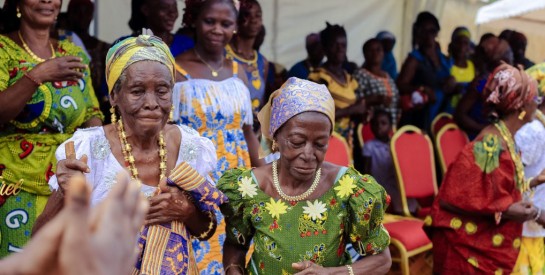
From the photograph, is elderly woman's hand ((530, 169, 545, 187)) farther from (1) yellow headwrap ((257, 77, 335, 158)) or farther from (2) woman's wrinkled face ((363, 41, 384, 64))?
(2) woman's wrinkled face ((363, 41, 384, 64))

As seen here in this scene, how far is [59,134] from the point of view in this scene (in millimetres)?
3877

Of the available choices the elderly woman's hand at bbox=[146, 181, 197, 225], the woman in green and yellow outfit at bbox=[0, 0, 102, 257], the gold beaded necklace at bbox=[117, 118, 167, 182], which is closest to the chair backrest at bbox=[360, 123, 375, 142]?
the woman in green and yellow outfit at bbox=[0, 0, 102, 257]

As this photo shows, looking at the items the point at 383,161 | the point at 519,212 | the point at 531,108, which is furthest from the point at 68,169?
the point at 383,161

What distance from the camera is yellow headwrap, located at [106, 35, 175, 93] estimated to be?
8.82 feet

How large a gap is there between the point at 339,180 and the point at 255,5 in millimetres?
3394

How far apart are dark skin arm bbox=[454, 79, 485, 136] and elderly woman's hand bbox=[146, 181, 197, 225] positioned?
503cm

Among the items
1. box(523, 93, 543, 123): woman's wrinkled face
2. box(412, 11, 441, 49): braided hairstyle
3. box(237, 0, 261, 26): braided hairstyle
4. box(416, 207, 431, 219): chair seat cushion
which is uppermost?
box(237, 0, 261, 26): braided hairstyle

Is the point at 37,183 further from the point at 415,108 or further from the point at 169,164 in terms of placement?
the point at 415,108

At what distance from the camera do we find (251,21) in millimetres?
6027

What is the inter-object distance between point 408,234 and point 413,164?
91 cm

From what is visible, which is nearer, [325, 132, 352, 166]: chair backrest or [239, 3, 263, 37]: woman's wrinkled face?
[325, 132, 352, 166]: chair backrest

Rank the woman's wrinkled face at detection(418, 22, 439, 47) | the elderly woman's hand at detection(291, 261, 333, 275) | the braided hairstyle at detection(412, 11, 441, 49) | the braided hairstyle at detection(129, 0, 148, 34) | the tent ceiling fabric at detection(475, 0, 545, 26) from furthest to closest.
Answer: the braided hairstyle at detection(412, 11, 441, 49), the woman's wrinkled face at detection(418, 22, 439, 47), the tent ceiling fabric at detection(475, 0, 545, 26), the braided hairstyle at detection(129, 0, 148, 34), the elderly woman's hand at detection(291, 261, 333, 275)

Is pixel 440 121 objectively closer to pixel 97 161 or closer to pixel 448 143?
pixel 448 143

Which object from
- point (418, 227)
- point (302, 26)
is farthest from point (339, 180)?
point (302, 26)
